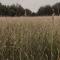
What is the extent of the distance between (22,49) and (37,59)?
0.25m

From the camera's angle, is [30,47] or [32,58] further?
[30,47]

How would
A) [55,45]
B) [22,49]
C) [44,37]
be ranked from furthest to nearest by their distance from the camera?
[44,37] < [55,45] < [22,49]

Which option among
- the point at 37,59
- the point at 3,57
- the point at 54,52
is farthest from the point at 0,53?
the point at 54,52

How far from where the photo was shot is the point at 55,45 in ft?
9.11

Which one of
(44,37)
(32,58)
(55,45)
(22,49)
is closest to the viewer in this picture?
(32,58)

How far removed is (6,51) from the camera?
8.68 feet

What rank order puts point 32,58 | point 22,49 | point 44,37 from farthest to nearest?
1. point 44,37
2. point 22,49
3. point 32,58

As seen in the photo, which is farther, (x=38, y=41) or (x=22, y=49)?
(x=38, y=41)

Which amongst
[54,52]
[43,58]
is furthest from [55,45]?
[43,58]

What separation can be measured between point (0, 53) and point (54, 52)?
0.61 m

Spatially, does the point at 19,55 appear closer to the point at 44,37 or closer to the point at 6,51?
the point at 6,51

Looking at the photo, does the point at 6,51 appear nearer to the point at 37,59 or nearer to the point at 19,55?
the point at 19,55

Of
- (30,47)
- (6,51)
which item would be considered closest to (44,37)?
(30,47)

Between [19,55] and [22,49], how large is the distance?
10 centimetres
